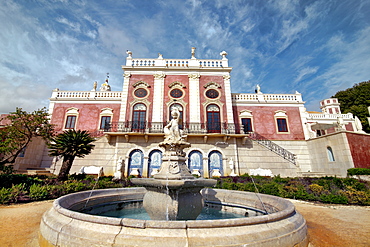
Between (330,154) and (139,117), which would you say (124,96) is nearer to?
(139,117)

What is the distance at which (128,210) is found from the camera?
657 cm

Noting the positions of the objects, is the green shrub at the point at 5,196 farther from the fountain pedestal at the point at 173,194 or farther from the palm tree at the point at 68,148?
the fountain pedestal at the point at 173,194

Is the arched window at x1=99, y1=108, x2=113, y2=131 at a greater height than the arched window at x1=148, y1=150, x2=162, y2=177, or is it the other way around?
the arched window at x1=99, y1=108, x2=113, y2=131

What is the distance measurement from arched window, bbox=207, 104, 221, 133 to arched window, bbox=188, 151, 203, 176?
3.05 m

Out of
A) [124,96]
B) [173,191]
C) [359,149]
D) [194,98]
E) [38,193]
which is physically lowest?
[38,193]

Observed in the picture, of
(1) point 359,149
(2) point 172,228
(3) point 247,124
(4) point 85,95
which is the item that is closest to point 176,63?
(3) point 247,124

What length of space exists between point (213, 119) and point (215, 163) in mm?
4746

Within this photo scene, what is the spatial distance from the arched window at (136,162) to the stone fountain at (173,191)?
11.7 meters

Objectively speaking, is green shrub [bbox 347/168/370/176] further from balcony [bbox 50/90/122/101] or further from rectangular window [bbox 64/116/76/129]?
rectangular window [bbox 64/116/76/129]

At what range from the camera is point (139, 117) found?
61.7 feet

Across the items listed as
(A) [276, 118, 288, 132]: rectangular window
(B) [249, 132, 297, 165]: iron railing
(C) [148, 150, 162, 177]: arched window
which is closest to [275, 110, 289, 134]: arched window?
(A) [276, 118, 288, 132]: rectangular window

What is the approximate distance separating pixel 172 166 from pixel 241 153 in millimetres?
13283

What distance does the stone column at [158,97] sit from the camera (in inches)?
728

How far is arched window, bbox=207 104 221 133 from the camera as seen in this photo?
1862cm
